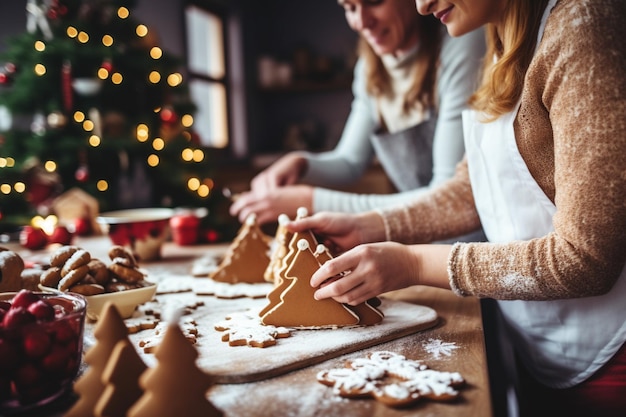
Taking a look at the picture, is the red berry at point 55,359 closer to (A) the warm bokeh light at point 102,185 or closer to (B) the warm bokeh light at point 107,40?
(A) the warm bokeh light at point 102,185

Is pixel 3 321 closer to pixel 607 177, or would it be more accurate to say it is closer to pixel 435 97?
pixel 607 177

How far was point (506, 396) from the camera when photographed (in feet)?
3.69

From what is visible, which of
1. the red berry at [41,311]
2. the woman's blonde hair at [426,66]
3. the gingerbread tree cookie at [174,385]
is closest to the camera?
the gingerbread tree cookie at [174,385]

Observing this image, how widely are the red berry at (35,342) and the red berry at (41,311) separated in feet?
0.14

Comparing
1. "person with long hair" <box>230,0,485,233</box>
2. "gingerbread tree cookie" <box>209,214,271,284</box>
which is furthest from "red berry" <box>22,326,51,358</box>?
"person with long hair" <box>230,0,485,233</box>

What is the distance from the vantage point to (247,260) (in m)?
1.22

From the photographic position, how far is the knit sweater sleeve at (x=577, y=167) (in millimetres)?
758

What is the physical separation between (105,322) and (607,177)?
686 mm

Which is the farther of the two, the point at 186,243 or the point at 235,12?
the point at 235,12

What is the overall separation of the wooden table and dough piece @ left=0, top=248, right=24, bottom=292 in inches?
14.8

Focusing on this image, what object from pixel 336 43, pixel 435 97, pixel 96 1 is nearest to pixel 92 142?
pixel 96 1

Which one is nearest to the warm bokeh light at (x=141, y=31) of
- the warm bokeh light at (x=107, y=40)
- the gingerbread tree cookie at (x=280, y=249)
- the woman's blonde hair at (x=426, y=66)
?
the warm bokeh light at (x=107, y=40)

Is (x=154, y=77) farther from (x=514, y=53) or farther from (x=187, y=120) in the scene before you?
(x=514, y=53)

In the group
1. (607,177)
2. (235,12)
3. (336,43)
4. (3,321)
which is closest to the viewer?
(3,321)
